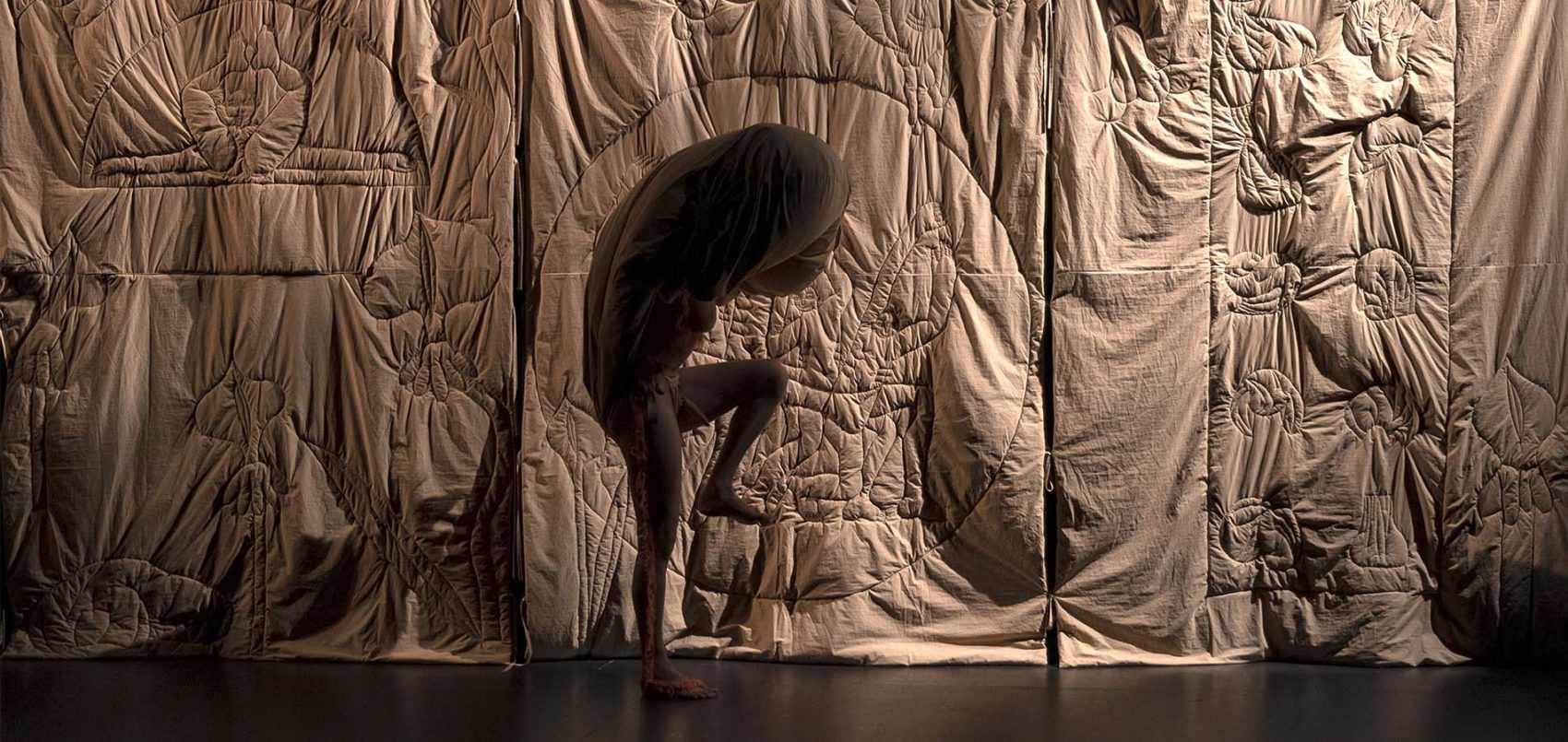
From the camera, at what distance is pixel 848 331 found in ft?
10.1

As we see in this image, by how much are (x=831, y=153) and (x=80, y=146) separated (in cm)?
204

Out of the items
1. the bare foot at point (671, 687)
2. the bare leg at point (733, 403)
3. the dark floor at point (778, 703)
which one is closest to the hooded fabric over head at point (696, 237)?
the bare leg at point (733, 403)

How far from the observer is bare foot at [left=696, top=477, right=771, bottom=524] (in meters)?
2.66

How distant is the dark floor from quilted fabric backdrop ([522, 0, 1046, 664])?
195 millimetres

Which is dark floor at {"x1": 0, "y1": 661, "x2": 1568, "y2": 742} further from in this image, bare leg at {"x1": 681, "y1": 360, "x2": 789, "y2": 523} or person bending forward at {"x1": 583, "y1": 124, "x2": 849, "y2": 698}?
bare leg at {"x1": 681, "y1": 360, "x2": 789, "y2": 523}

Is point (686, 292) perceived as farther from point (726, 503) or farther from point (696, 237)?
point (726, 503)

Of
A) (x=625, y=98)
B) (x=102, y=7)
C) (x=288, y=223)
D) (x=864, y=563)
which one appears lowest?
(x=864, y=563)

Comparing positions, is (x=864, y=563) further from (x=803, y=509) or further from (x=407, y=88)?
(x=407, y=88)

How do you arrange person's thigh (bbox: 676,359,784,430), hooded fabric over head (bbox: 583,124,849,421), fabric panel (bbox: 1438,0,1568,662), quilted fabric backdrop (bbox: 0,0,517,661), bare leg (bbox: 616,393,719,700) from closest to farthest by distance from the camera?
hooded fabric over head (bbox: 583,124,849,421), bare leg (bbox: 616,393,719,700), person's thigh (bbox: 676,359,784,430), fabric panel (bbox: 1438,0,1568,662), quilted fabric backdrop (bbox: 0,0,517,661)

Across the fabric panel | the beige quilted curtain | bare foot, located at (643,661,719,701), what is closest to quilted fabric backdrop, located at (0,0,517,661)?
the beige quilted curtain

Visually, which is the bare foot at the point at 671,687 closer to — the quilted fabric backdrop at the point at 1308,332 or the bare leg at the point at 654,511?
the bare leg at the point at 654,511

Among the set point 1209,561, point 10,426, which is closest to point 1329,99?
point 1209,561

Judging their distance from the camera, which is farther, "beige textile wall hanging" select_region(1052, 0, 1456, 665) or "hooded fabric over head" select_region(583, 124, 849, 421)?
"beige textile wall hanging" select_region(1052, 0, 1456, 665)

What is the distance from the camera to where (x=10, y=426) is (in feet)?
10.4
